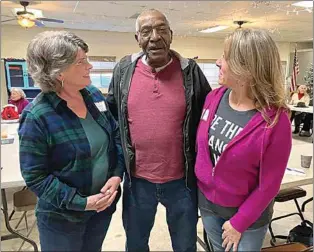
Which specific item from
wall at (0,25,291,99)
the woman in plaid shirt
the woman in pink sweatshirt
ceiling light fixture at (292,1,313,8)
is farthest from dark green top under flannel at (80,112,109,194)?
wall at (0,25,291,99)

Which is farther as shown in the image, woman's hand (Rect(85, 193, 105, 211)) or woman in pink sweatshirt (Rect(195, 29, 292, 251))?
woman's hand (Rect(85, 193, 105, 211))

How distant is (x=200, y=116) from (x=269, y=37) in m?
0.47

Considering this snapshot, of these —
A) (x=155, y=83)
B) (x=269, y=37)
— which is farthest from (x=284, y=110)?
(x=155, y=83)

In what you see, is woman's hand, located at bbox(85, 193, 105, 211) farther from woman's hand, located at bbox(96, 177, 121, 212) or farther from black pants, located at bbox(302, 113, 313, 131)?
black pants, located at bbox(302, 113, 313, 131)

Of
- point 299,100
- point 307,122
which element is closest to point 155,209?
point 299,100

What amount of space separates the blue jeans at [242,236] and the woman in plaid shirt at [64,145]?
17.7 inches

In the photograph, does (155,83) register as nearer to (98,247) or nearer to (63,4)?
(98,247)

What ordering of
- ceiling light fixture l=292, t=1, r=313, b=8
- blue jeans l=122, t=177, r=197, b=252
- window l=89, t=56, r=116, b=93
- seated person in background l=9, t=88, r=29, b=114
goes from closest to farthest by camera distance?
1. blue jeans l=122, t=177, r=197, b=252
2. ceiling light fixture l=292, t=1, r=313, b=8
3. seated person in background l=9, t=88, r=29, b=114
4. window l=89, t=56, r=116, b=93

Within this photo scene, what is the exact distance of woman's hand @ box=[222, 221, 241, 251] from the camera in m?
1.23

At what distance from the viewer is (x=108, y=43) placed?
9.05 metres

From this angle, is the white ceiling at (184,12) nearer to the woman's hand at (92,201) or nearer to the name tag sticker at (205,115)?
the name tag sticker at (205,115)

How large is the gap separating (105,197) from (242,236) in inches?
23.4

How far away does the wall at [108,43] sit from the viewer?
314 inches

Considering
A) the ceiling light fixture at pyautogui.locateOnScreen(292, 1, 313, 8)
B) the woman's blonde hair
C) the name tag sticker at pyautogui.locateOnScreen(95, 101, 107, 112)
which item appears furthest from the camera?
the ceiling light fixture at pyautogui.locateOnScreen(292, 1, 313, 8)
